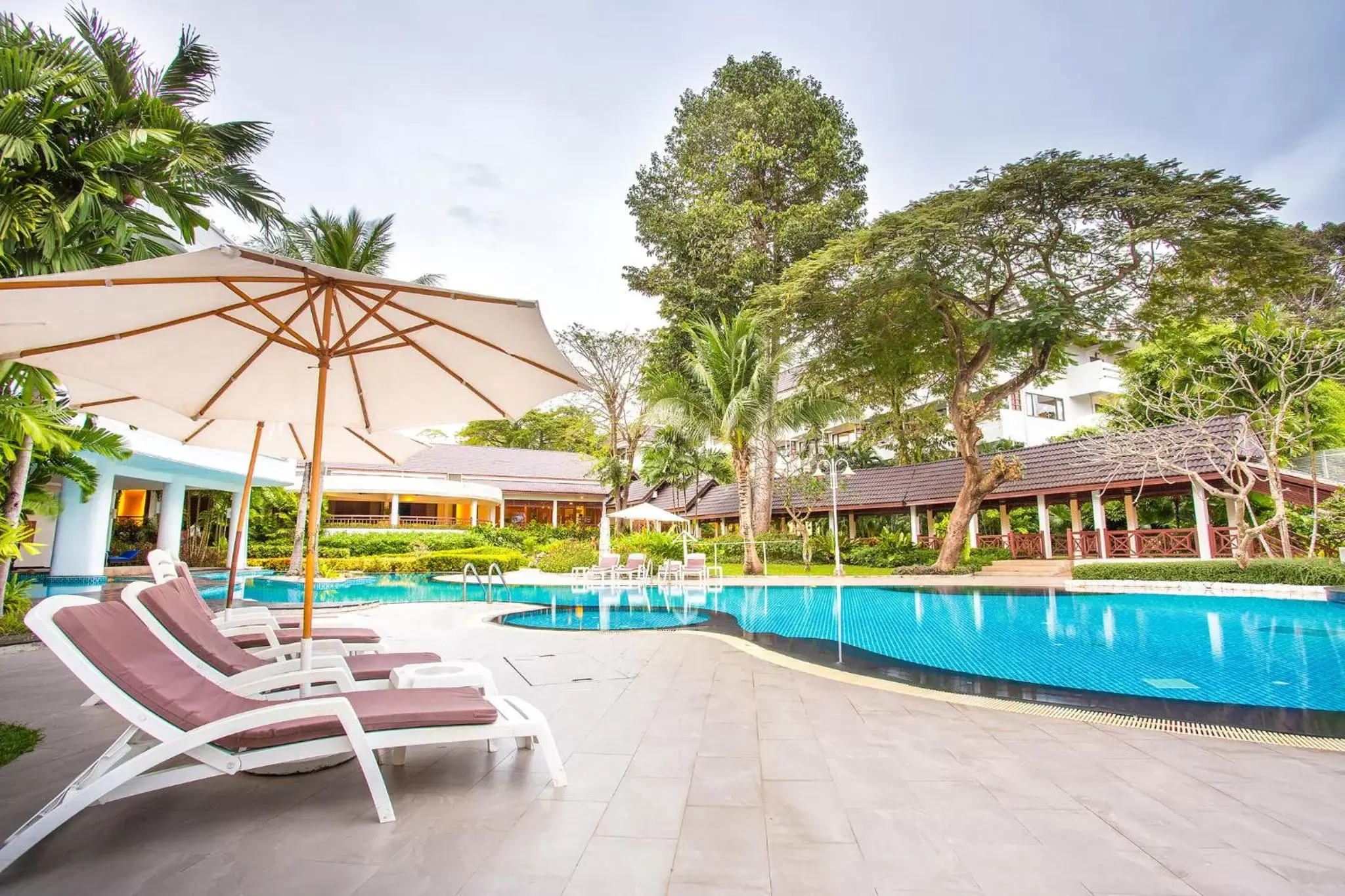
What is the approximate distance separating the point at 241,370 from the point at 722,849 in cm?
416

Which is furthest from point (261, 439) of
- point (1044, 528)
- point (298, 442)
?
point (1044, 528)

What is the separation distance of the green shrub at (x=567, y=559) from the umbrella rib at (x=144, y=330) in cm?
1687

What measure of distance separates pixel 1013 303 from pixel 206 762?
20834mm

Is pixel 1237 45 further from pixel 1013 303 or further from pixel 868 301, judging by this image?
pixel 868 301

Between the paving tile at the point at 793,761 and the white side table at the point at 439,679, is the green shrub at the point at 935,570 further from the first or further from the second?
the white side table at the point at 439,679

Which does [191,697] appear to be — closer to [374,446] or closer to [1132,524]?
[374,446]

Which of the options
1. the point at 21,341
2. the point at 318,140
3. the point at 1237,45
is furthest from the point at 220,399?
the point at 1237,45

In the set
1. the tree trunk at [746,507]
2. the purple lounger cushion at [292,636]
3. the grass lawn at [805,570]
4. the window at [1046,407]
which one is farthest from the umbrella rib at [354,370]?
the window at [1046,407]

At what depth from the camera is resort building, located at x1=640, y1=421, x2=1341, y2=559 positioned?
57.4ft

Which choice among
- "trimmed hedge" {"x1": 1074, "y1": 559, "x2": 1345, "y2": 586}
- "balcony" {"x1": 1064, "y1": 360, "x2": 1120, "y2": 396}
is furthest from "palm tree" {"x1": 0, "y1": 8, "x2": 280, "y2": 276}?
"balcony" {"x1": 1064, "y1": 360, "x2": 1120, "y2": 396}

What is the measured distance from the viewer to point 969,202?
54.1 feet

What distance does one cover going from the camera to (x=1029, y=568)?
64.5 ft

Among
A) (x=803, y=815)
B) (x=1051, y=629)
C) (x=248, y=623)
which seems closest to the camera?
(x=803, y=815)

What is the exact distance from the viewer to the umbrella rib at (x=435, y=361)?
372cm
